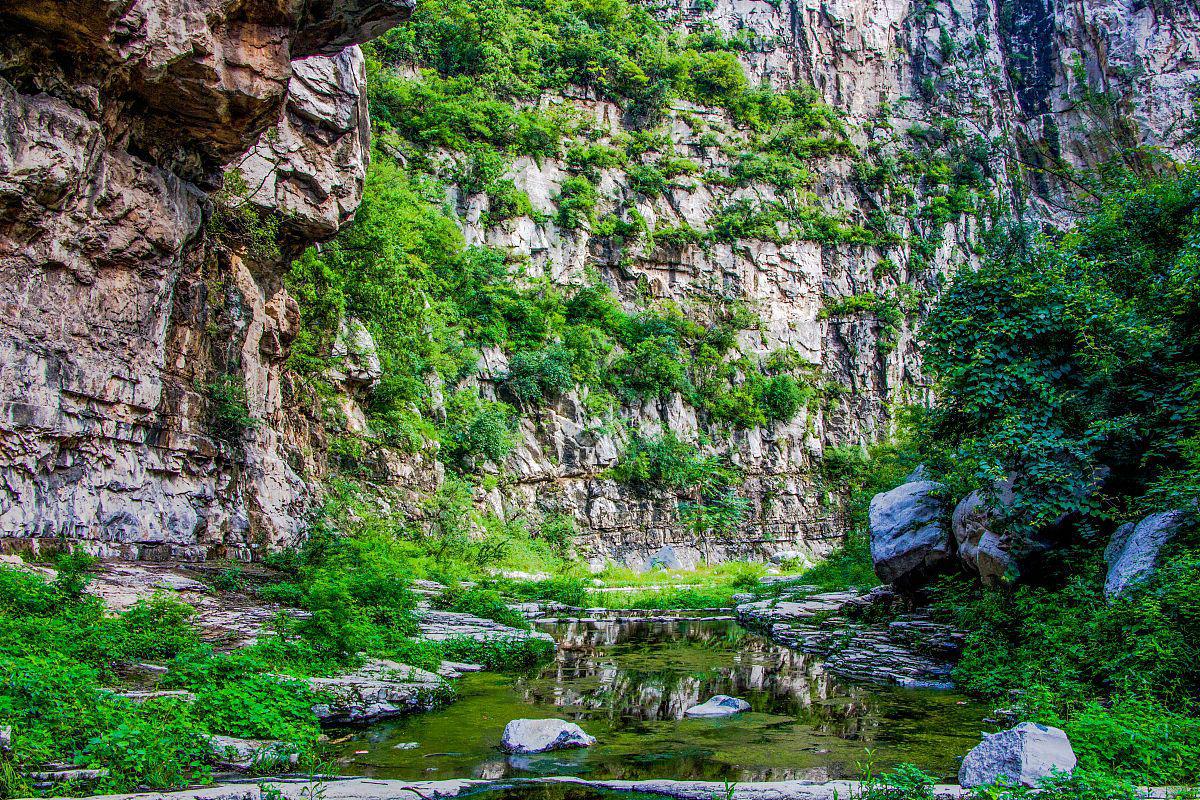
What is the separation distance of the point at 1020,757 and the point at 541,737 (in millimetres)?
3556

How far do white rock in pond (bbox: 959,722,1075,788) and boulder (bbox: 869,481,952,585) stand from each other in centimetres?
795

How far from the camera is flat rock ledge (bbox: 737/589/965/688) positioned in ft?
31.1

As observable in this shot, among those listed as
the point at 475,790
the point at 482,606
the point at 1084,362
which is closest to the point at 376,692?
the point at 475,790

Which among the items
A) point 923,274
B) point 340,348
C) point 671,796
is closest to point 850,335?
point 923,274

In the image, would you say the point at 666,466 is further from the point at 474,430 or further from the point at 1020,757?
the point at 1020,757

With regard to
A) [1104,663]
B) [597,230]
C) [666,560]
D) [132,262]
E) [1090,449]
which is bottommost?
[666,560]

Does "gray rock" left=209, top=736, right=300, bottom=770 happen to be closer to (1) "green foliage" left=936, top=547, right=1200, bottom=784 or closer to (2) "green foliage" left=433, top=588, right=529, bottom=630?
(1) "green foliage" left=936, top=547, right=1200, bottom=784

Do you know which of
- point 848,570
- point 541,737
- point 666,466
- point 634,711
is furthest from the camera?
point 666,466

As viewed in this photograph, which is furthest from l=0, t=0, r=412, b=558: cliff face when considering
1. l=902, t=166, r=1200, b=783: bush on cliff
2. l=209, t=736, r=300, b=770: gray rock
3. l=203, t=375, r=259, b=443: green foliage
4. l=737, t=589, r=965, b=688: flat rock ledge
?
l=902, t=166, r=1200, b=783: bush on cliff

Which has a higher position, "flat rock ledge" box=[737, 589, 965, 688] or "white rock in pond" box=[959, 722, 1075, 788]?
"white rock in pond" box=[959, 722, 1075, 788]

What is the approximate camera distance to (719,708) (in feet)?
24.8

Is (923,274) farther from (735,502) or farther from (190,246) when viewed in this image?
(190,246)

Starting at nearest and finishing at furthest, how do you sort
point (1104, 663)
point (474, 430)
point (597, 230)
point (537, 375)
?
point (1104, 663) → point (474, 430) → point (537, 375) → point (597, 230)

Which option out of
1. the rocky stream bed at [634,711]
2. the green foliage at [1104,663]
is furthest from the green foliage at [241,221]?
the green foliage at [1104,663]
